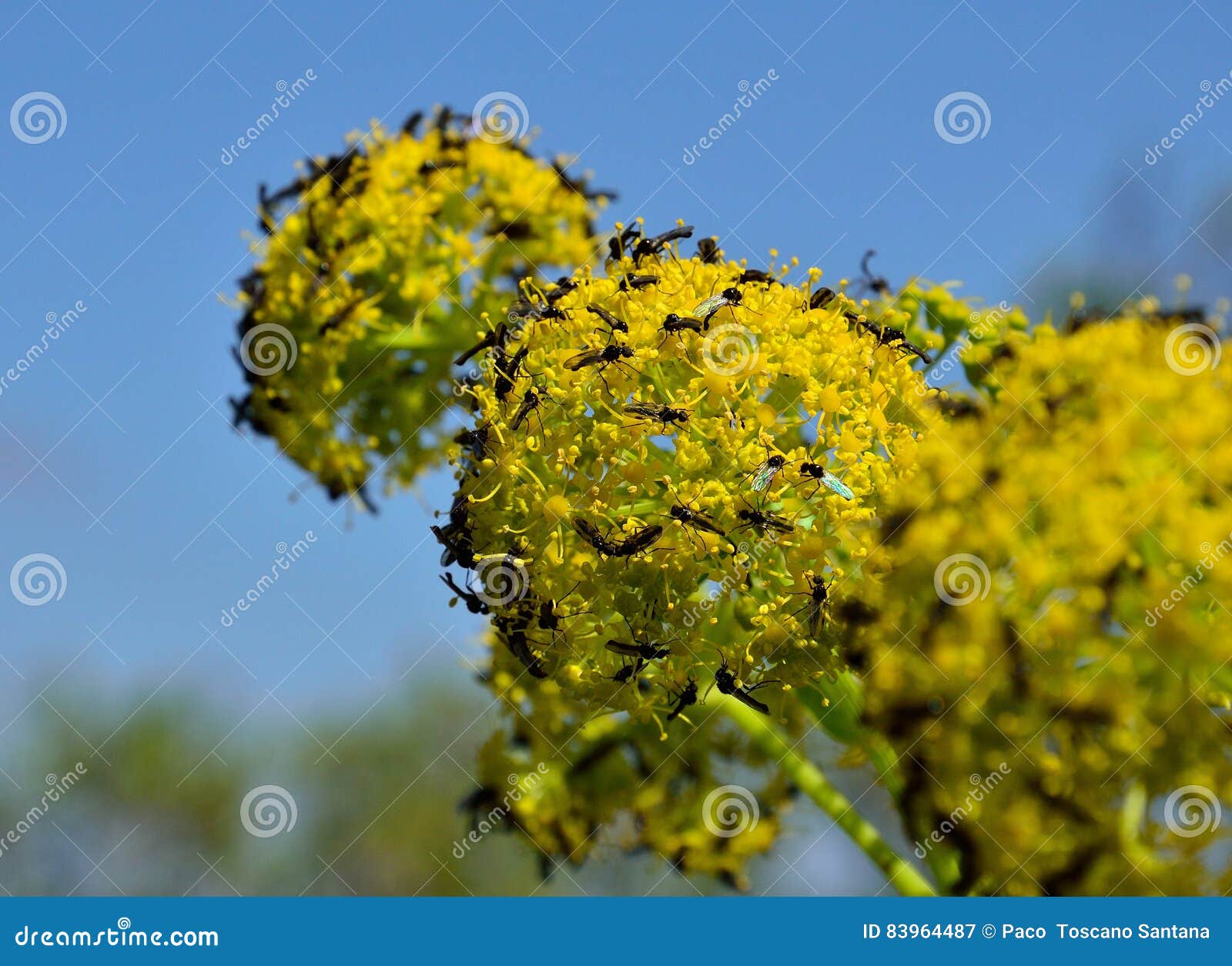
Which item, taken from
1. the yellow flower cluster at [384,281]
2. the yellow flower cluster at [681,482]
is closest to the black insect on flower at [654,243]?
the yellow flower cluster at [681,482]

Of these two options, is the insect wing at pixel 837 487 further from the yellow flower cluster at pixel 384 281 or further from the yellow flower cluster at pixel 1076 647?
the yellow flower cluster at pixel 384 281

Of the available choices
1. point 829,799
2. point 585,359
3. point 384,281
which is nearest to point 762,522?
point 585,359

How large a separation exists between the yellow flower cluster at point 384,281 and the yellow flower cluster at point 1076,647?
3.42m

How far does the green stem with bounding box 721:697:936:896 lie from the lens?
4.67 metres

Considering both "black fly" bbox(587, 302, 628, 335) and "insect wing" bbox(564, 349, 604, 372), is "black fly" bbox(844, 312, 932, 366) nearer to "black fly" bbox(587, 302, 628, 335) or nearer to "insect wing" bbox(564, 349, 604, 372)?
"black fly" bbox(587, 302, 628, 335)

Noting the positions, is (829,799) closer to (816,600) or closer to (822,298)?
(816,600)

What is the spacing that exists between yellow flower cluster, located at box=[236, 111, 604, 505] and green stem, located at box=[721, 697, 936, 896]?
2.59 metres

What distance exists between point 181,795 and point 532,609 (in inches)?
1370

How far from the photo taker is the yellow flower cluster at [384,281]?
6688 millimetres

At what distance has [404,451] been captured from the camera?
7.19m

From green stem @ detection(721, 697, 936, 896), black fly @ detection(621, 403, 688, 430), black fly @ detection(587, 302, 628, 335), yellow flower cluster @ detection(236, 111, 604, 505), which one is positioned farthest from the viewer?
yellow flower cluster @ detection(236, 111, 604, 505)

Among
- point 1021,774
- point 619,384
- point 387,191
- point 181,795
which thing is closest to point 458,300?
point 387,191

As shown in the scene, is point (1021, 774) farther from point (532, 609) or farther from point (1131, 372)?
point (532, 609)

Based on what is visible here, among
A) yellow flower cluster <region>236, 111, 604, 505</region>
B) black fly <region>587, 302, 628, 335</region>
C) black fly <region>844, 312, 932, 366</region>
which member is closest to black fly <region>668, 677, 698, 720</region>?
black fly <region>587, 302, 628, 335</region>
